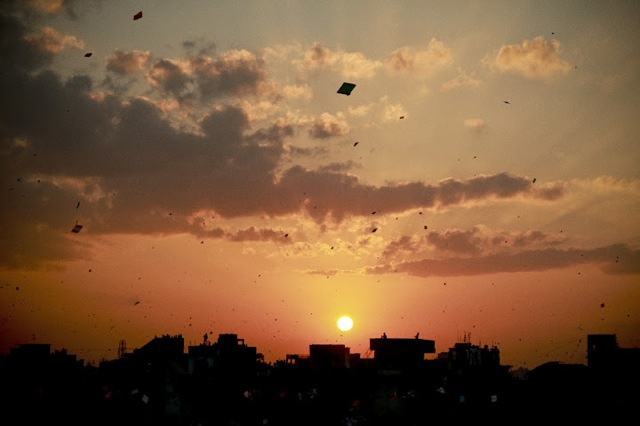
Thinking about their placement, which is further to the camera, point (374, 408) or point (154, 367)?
point (374, 408)

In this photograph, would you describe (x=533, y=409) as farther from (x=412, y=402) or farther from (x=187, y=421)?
(x=187, y=421)

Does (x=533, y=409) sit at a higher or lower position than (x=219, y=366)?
lower

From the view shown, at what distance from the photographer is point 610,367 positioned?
52.2 meters

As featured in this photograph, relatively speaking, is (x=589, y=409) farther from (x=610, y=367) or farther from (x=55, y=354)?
(x=55, y=354)

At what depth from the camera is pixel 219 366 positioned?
187ft

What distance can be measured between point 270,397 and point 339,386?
9.41m

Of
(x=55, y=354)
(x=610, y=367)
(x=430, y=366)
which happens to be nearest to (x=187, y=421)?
(x=55, y=354)

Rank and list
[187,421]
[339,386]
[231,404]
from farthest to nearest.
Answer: [339,386], [231,404], [187,421]

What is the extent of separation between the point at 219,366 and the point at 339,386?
12389 millimetres

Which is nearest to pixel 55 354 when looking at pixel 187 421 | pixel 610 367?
pixel 187 421

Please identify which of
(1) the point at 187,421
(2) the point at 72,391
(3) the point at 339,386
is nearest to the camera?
(2) the point at 72,391

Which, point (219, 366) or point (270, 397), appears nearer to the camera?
point (270, 397)

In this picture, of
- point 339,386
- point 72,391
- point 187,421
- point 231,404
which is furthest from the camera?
point 339,386

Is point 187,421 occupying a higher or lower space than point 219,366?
lower
